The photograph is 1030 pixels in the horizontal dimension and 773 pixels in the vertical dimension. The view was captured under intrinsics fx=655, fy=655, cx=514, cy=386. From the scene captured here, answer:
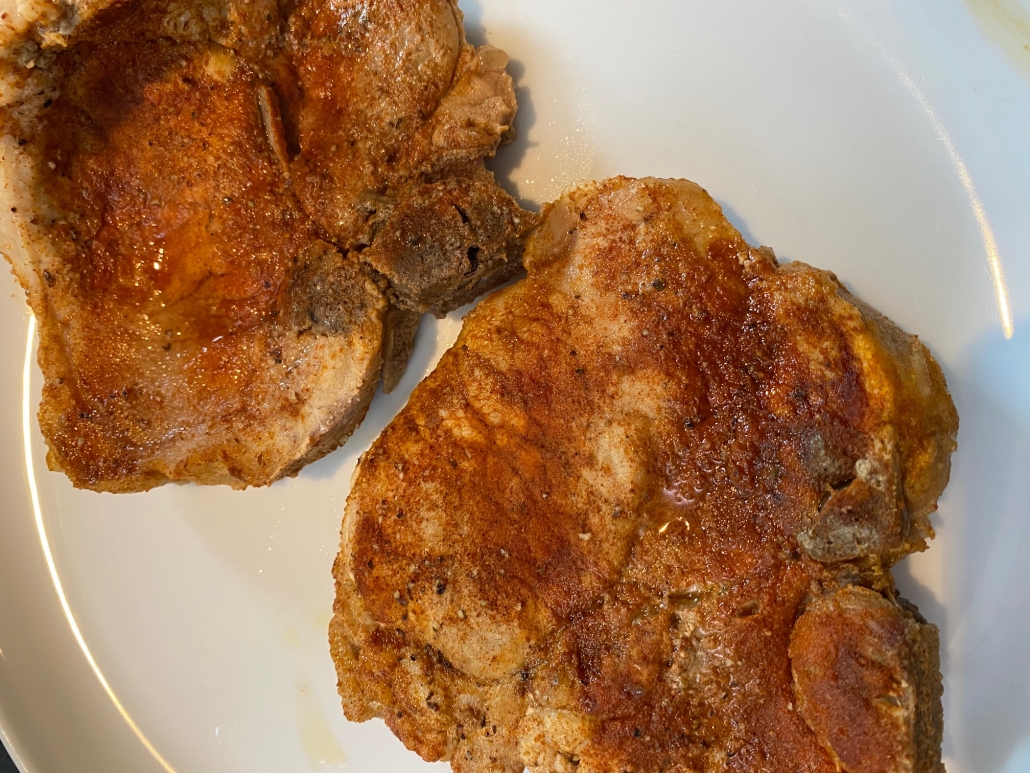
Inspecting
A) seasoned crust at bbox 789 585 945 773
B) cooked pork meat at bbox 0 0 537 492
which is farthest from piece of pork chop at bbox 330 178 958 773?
cooked pork meat at bbox 0 0 537 492

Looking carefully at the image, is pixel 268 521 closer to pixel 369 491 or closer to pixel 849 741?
pixel 369 491

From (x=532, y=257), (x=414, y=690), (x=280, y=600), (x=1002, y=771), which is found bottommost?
(x=280, y=600)

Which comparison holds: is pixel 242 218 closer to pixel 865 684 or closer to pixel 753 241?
pixel 753 241

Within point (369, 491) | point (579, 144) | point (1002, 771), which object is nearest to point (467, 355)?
point (369, 491)

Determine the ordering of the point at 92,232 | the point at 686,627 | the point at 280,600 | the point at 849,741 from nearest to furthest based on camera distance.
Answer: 1. the point at 849,741
2. the point at 686,627
3. the point at 92,232
4. the point at 280,600

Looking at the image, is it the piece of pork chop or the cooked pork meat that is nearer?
the piece of pork chop

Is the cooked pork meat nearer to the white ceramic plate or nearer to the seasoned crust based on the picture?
the white ceramic plate

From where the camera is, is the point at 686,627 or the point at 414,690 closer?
the point at 686,627

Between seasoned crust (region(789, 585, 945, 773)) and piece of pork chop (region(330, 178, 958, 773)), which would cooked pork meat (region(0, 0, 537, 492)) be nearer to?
piece of pork chop (region(330, 178, 958, 773))
